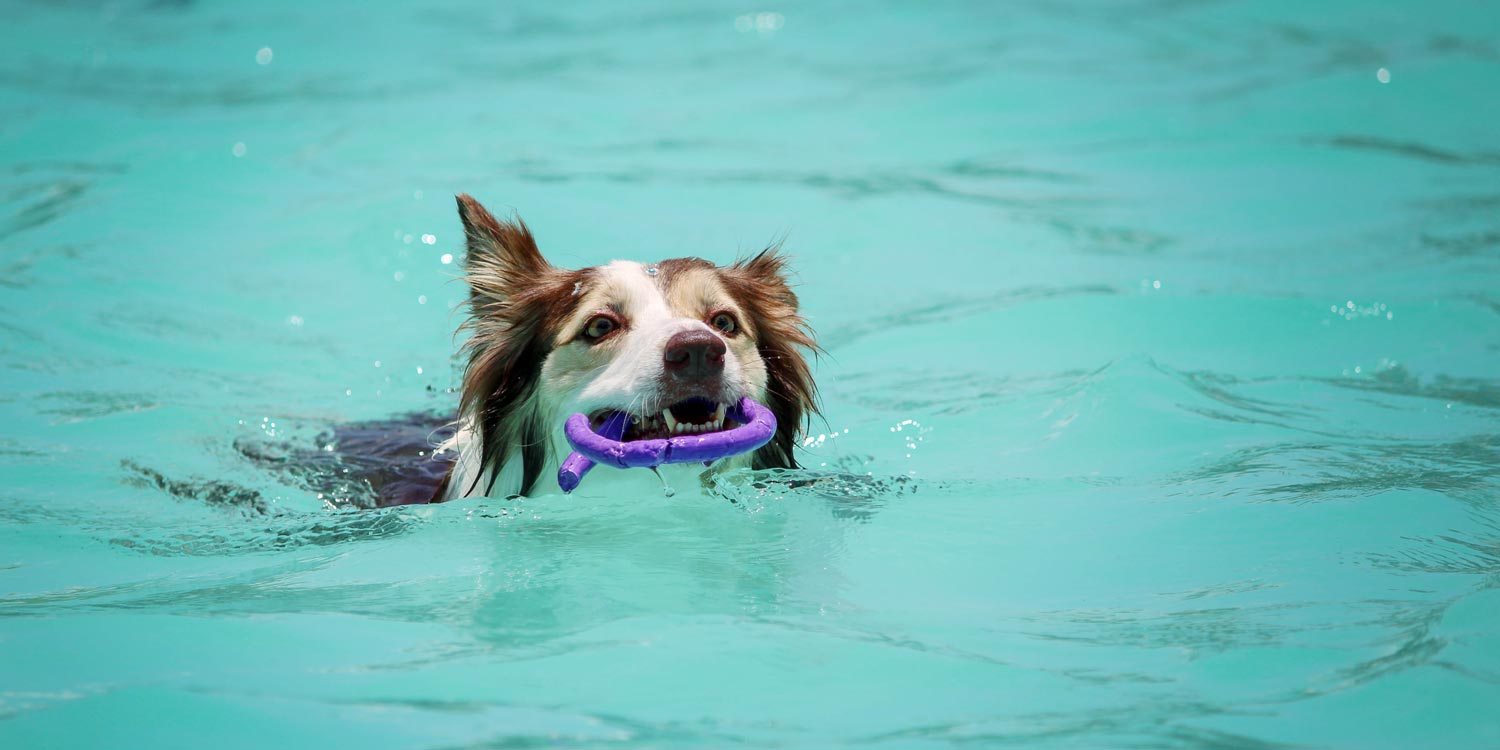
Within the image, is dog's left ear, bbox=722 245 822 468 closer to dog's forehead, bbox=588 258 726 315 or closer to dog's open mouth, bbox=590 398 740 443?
dog's forehead, bbox=588 258 726 315

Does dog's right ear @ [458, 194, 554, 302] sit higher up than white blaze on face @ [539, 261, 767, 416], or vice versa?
dog's right ear @ [458, 194, 554, 302]

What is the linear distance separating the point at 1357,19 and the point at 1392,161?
3.74 meters

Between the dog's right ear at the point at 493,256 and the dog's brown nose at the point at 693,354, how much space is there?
85 cm

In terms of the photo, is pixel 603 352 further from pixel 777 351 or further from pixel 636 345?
pixel 777 351

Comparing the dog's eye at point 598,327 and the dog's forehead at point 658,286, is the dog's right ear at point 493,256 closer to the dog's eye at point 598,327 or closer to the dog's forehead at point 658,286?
the dog's forehead at point 658,286

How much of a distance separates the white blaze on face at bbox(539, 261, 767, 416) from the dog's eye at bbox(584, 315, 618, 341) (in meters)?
0.01

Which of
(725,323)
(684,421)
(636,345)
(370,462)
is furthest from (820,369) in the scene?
(636,345)

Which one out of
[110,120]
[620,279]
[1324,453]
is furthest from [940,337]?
[110,120]

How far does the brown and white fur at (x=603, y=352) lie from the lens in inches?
163

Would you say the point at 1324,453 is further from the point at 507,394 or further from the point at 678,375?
the point at 507,394

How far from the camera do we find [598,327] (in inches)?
172

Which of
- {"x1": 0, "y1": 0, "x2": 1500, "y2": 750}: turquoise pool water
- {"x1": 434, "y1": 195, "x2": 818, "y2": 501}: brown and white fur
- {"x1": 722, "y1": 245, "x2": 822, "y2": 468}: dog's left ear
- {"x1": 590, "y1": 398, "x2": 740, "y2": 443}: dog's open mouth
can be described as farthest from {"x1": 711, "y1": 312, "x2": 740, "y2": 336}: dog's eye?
{"x1": 0, "y1": 0, "x2": 1500, "y2": 750}: turquoise pool water

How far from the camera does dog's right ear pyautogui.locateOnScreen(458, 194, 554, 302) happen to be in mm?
4668

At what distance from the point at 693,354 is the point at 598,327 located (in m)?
0.44
